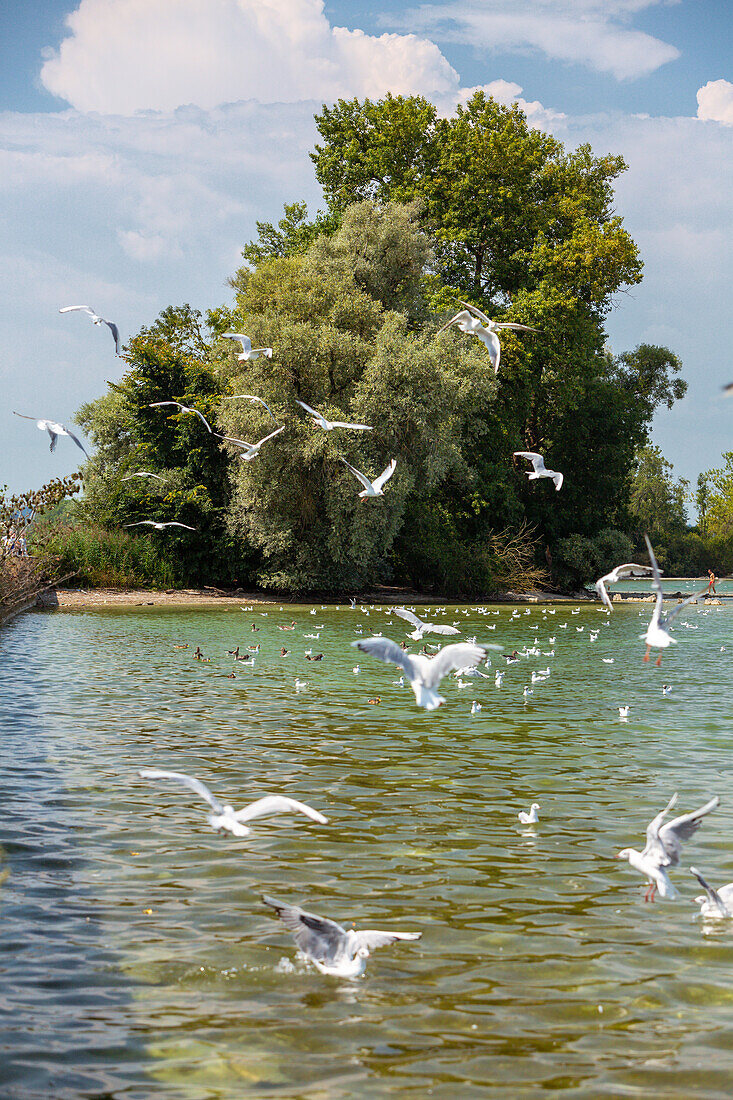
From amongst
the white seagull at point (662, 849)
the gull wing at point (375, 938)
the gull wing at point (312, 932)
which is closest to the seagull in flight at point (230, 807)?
the gull wing at point (312, 932)

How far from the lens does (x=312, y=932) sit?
495 centimetres

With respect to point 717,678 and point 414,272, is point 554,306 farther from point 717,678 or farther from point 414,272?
point 717,678

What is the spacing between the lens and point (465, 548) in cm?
4481

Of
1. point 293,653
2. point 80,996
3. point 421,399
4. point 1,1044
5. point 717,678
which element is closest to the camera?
point 1,1044

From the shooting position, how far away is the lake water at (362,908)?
14.0 feet

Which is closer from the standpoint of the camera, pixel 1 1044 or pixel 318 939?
pixel 1 1044

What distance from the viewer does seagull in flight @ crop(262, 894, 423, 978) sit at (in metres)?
4.87

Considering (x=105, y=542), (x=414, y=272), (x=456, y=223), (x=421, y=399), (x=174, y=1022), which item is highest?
(x=456, y=223)

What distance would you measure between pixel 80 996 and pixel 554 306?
4562 cm

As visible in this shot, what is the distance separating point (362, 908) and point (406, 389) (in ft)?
103

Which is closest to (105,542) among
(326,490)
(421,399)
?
(326,490)

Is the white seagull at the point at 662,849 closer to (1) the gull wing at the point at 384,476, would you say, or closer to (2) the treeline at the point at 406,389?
(1) the gull wing at the point at 384,476

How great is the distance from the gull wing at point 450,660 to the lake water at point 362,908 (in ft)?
4.42

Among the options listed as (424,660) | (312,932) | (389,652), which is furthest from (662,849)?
(312,932)
